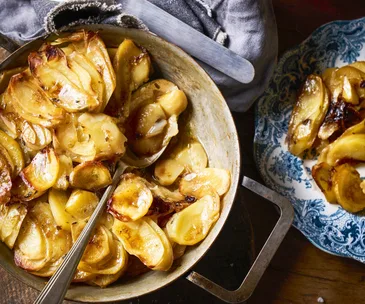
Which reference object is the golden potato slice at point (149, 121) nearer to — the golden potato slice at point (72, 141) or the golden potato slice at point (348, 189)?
the golden potato slice at point (72, 141)

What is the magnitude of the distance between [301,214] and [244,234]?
0.49 ft

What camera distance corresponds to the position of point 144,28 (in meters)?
1.19

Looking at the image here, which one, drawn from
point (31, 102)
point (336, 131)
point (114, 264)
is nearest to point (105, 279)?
point (114, 264)

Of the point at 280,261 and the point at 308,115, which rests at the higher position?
the point at 308,115

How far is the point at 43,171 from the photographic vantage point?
3.60ft

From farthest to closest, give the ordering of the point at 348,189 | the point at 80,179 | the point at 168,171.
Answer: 1. the point at 348,189
2. the point at 168,171
3. the point at 80,179

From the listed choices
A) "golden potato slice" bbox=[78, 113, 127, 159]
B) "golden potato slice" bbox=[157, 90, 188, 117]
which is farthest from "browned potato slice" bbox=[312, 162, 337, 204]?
"golden potato slice" bbox=[78, 113, 127, 159]

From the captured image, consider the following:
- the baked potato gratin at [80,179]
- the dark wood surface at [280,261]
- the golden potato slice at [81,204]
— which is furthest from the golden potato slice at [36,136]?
the dark wood surface at [280,261]

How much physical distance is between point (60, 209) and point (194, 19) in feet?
1.65

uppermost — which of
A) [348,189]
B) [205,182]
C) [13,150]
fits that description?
[13,150]

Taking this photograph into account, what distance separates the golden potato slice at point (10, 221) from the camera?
3.60ft

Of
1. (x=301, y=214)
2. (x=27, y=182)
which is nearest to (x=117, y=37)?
(x=27, y=182)

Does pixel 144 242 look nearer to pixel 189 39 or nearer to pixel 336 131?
pixel 189 39

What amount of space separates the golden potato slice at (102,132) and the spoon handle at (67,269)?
0.11 meters
